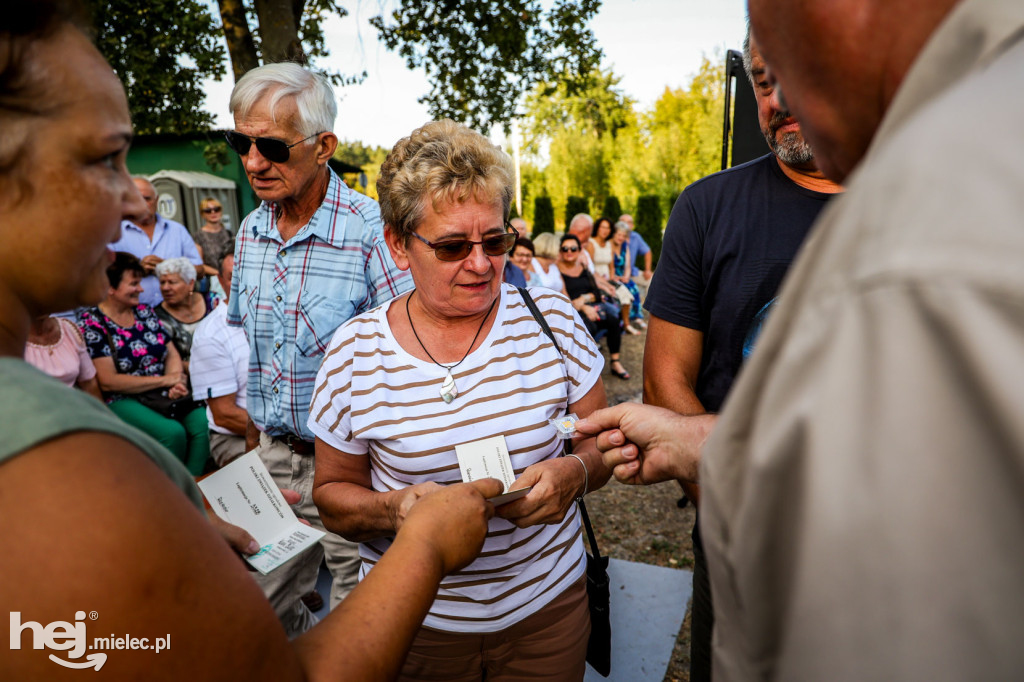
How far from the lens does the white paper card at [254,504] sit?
228 centimetres

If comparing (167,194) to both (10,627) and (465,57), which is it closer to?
(465,57)

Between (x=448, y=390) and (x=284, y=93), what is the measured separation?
1854 millimetres

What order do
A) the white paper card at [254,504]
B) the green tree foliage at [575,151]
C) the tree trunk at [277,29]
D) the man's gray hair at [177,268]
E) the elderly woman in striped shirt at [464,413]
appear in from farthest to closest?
the green tree foliage at [575,151] → the tree trunk at [277,29] → the man's gray hair at [177,268] → the white paper card at [254,504] → the elderly woman in striped shirt at [464,413]

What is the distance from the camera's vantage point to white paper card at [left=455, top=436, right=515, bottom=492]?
1985 millimetres

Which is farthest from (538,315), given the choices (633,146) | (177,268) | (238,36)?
(633,146)

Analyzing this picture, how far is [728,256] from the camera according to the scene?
7.20 ft

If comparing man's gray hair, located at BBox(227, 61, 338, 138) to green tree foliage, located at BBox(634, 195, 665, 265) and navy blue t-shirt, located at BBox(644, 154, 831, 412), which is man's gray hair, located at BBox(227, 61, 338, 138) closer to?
navy blue t-shirt, located at BBox(644, 154, 831, 412)

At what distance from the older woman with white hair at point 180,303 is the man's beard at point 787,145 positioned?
17.3 feet

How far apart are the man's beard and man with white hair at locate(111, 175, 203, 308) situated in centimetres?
565

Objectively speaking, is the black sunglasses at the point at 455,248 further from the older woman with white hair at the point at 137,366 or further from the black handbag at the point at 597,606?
the older woman with white hair at the point at 137,366

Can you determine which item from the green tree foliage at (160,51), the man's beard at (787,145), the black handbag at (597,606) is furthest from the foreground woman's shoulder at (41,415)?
the green tree foliage at (160,51)

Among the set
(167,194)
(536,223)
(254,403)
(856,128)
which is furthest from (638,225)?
(856,128)

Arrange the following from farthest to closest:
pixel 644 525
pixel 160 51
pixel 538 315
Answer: pixel 160 51, pixel 644 525, pixel 538 315
